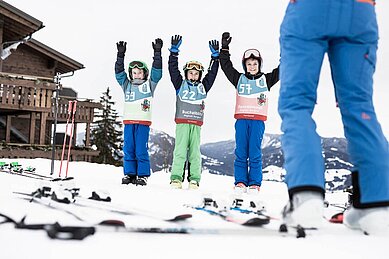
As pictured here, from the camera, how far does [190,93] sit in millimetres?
5734

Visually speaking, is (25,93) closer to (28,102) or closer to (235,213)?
(28,102)

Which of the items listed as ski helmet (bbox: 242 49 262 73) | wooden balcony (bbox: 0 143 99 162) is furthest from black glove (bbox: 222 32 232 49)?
wooden balcony (bbox: 0 143 99 162)

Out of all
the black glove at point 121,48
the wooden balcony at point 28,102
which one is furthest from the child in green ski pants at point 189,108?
the wooden balcony at point 28,102

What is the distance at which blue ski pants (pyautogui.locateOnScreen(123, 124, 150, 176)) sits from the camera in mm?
5660

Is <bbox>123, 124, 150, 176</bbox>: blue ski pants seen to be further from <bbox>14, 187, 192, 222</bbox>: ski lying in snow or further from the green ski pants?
<bbox>14, 187, 192, 222</bbox>: ski lying in snow

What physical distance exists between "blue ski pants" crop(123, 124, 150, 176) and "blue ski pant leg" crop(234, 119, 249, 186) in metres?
1.18

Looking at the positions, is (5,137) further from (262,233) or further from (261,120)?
(262,233)

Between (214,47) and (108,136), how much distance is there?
31313mm

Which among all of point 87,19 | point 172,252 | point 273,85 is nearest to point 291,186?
point 172,252

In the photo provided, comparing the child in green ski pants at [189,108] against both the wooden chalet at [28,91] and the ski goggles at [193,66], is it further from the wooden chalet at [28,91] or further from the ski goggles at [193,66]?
the wooden chalet at [28,91]

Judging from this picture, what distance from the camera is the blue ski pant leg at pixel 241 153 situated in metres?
5.31

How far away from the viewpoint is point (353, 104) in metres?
1.96

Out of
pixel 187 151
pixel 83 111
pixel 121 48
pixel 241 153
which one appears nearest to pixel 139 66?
pixel 121 48

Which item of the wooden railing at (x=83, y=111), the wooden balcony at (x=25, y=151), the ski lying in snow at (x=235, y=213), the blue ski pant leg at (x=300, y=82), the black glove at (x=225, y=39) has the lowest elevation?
the wooden balcony at (x=25, y=151)
